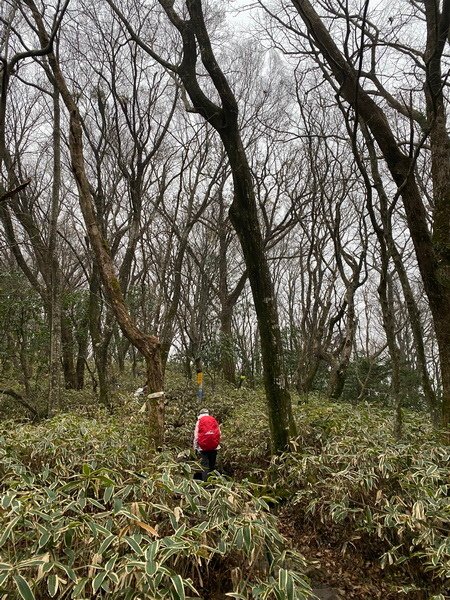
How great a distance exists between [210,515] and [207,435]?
323 cm

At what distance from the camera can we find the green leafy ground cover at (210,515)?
251 centimetres

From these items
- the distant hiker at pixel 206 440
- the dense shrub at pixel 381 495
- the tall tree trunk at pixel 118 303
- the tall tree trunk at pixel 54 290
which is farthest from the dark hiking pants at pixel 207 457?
the tall tree trunk at pixel 54 290

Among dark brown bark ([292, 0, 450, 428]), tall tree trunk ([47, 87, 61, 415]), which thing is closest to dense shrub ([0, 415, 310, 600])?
dark brown bark ([292, 0, 450, 428])

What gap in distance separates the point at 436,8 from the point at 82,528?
6.53m

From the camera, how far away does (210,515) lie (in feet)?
10.6

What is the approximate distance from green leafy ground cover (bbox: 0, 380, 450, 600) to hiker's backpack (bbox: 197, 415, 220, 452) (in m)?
0.64

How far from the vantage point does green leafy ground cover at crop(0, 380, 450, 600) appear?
251 centimetres

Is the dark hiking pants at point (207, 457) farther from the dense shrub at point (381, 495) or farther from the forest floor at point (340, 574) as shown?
the forest floor at point (340, 574)

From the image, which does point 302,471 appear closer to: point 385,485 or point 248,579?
point 385,485

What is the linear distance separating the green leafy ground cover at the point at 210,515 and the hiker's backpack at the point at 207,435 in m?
0.64

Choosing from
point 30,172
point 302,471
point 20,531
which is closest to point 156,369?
point 302,471

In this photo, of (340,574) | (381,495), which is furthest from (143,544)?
(381,495)

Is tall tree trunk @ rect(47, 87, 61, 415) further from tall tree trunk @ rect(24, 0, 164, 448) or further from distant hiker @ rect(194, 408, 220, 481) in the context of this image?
distant hiker @ rect(194, 408, 220, 481)

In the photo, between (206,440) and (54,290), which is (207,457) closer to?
(206,440)
